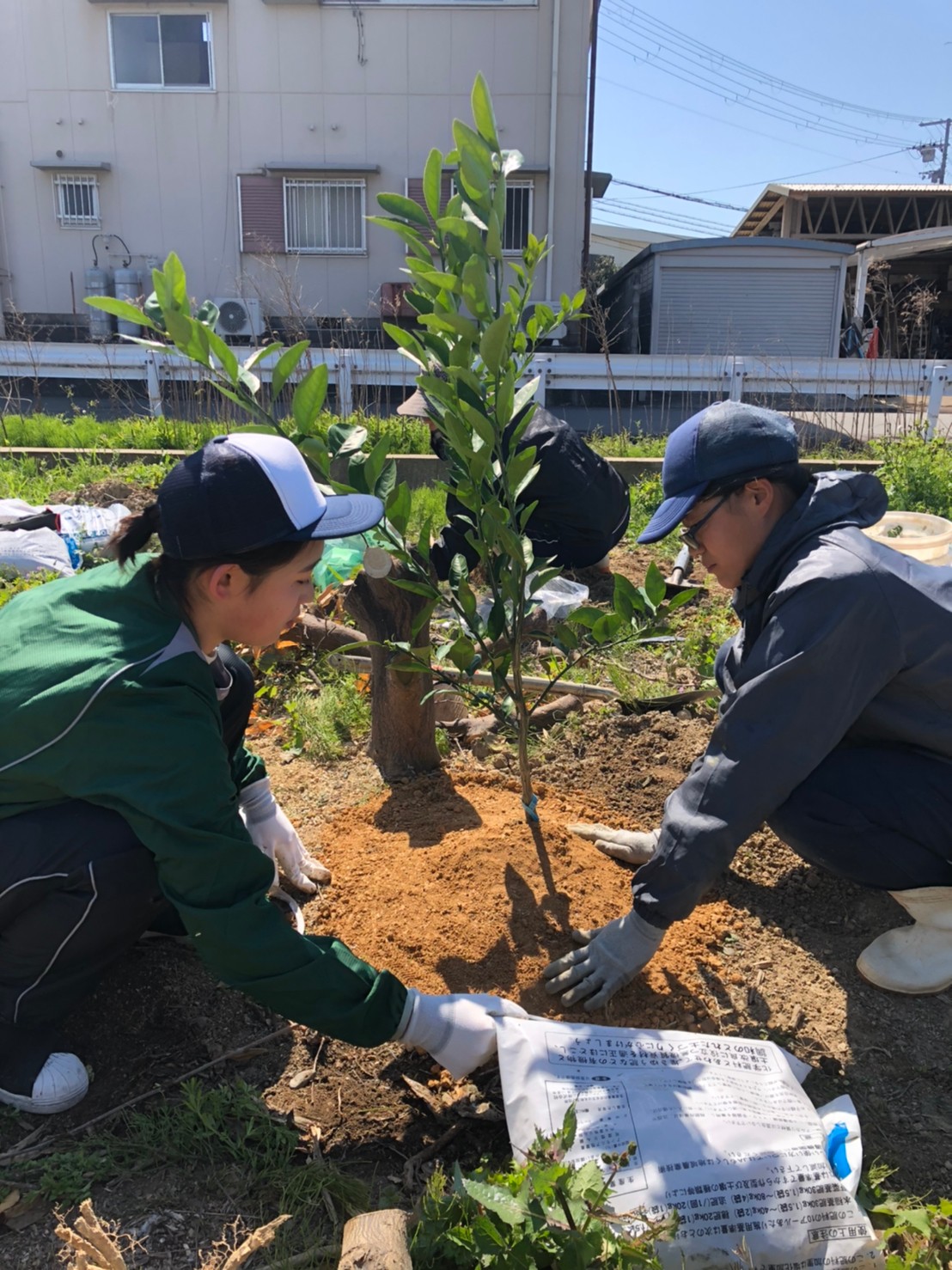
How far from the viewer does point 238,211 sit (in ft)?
41.5

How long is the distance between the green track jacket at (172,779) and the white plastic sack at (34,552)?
125 inches

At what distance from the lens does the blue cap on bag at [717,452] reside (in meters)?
1.78

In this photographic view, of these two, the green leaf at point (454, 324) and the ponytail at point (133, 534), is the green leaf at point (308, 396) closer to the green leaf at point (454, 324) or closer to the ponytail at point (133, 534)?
the green leaf at point (454, 324)

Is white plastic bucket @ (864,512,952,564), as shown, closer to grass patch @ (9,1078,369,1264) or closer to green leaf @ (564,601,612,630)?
green leaf @ (564,601,612,630)

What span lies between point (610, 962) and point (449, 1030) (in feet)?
1.29

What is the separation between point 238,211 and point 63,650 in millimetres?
12841

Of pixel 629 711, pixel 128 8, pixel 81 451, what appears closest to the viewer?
pixel 629 711

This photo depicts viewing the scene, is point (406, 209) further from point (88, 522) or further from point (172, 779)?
point (88, 522)

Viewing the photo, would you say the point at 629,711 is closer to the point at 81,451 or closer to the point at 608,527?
the point at 608,527

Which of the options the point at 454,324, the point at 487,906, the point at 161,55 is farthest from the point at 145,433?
the point at 161,55

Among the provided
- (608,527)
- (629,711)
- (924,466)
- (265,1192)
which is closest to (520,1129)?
(265,1192)

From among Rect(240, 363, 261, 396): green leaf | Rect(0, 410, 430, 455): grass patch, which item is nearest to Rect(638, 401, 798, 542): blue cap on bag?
Rect(240, 363, 261, 396): green leaf

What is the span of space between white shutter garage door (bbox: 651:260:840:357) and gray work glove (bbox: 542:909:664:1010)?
1261 centimetres

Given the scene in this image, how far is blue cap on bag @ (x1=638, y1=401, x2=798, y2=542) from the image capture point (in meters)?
1.78
